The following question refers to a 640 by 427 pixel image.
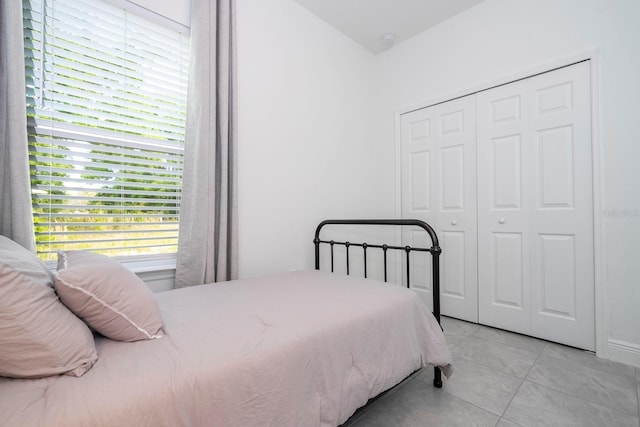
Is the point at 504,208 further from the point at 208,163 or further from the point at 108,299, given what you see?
the point at 108,299

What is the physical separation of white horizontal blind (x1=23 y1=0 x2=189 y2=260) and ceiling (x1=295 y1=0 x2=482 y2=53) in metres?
1.29

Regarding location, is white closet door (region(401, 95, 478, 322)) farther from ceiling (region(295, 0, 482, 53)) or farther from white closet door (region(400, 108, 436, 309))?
ceiling (region(295, 0, 482, 53))

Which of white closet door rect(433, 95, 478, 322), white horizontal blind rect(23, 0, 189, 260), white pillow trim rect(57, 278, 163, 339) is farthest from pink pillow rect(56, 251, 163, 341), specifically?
white closet door rect(433, 95, 478, 322)

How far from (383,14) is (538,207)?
1981 mm

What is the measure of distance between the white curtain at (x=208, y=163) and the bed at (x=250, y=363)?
0.29 metres

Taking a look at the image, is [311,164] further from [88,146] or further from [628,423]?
[628,423]

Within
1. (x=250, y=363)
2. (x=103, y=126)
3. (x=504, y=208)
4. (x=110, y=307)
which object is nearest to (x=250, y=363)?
(x=250, y=363)

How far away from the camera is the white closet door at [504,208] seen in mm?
2094

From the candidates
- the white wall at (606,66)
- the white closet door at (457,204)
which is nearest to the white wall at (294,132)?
the white closet door at (457,204)

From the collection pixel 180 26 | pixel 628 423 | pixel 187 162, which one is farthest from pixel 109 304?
pixel 628 423

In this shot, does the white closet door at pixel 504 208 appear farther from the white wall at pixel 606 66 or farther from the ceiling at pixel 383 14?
the ceiling at pixel 383 14

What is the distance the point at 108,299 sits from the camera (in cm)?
78

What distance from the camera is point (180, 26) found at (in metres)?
1.72

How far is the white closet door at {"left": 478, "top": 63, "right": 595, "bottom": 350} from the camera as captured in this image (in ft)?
6.07
